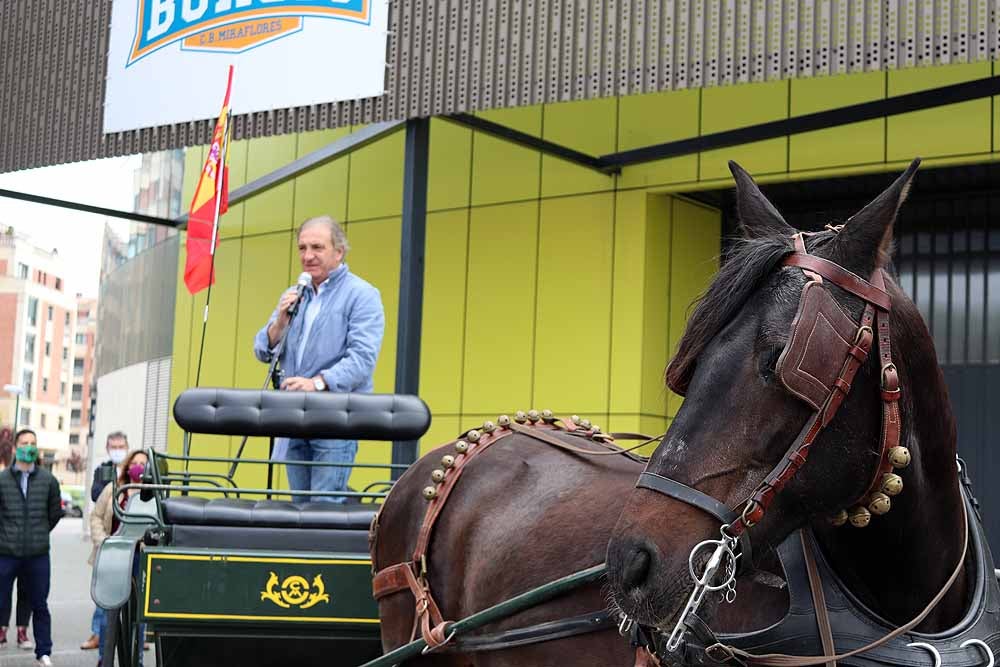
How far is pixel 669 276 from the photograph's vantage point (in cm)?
1279

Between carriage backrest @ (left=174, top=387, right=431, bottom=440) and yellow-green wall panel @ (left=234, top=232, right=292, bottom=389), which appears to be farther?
yellow-green wall panel @ (left=234, top=232, right=292, bottom=389)

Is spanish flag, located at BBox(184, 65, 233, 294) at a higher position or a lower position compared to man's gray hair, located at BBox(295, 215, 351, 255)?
A: higher

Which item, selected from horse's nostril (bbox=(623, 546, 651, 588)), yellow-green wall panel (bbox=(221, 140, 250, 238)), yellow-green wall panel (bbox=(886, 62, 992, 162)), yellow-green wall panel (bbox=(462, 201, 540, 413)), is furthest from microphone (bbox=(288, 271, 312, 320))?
yellow-green wall panel (bbox=(221, 140, 250, 238))

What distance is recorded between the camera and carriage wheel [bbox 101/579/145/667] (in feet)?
15.6

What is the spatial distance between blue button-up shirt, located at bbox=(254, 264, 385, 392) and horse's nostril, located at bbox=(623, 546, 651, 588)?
10.6ft

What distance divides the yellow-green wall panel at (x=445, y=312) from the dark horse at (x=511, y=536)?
9.51 meters

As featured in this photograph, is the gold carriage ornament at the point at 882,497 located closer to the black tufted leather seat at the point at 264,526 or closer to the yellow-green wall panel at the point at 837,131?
the black tufted leather seat at the point at 264,526

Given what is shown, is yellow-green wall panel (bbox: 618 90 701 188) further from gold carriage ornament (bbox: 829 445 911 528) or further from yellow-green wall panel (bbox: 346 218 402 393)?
gold carriage ornament (bbox: 829 445 911 528)

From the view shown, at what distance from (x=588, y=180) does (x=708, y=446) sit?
10.9 meters

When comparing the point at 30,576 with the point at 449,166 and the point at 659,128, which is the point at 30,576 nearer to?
the point at 449,166

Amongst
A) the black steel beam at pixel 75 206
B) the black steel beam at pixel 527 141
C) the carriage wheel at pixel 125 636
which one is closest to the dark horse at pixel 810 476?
the carriage wheel at pixel 125 636

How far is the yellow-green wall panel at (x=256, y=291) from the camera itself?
1579cm

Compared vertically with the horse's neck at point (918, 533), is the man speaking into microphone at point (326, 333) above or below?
above

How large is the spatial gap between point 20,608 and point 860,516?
9342 mm
